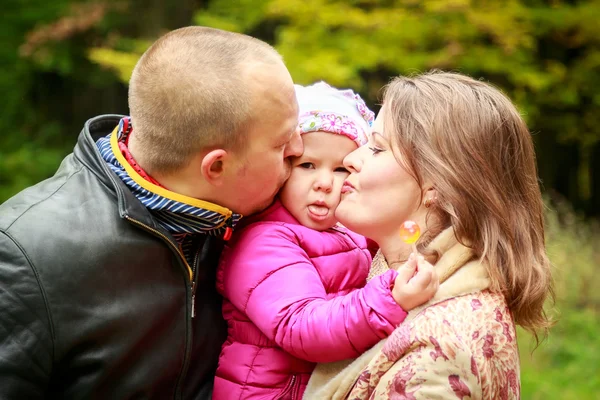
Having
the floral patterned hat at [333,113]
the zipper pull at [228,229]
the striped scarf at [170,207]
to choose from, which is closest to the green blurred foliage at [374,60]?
the floral patterned hat at [333,113]

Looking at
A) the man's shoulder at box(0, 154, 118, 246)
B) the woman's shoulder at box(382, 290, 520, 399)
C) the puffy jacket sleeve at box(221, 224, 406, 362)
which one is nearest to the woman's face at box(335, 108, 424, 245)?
the puffy jacket sleeve at box(221, 224, 406, 362)

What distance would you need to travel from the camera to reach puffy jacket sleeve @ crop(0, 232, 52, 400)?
1989 millimetres

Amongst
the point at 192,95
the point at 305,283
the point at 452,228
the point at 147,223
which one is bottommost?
the point at 305,283

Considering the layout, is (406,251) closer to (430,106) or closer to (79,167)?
(430,106)

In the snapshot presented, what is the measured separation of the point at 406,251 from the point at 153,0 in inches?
342

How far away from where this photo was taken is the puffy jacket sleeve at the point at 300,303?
2.13 metres

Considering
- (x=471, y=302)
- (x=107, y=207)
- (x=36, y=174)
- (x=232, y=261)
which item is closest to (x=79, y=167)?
(x=107, y=207)

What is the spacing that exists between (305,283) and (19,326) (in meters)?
0.85

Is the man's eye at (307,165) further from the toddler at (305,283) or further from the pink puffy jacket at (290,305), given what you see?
the pink puffy jacket at (290,305)

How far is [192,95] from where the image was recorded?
221 centimetres

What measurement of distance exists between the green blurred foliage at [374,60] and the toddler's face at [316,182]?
3.56 meters

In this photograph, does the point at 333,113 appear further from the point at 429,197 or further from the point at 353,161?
the point at 429,197

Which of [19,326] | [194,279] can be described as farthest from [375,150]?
[19,326]

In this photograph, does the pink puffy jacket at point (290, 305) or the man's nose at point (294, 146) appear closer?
the pink puffy jacket at point (290, 305)
